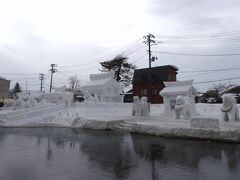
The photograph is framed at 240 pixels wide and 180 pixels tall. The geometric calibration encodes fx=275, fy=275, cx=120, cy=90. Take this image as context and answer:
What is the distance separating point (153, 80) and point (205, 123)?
34258 mm

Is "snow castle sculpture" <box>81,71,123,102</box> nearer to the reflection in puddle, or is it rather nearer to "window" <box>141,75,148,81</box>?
"window" <box>141,75,148,81</box>

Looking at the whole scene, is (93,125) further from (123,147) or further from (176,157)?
(176,157)

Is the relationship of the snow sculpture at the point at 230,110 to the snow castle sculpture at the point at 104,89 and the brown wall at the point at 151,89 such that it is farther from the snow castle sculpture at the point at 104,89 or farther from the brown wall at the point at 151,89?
the brown wall at the point at 151,89

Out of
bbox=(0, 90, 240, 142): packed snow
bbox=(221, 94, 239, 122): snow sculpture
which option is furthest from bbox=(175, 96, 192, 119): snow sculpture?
bbox=(221, 94, 239, 122): snow sculpture

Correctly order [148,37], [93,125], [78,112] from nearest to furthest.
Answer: [93,125] → [78,112] → [148,37]

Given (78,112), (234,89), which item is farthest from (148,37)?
(78,112)

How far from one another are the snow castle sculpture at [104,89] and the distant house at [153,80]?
1267 centimetres

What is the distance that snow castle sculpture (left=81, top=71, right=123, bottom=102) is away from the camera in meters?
32.2

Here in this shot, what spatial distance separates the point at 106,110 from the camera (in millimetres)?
27656

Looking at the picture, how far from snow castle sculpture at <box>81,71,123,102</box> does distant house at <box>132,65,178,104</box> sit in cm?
1267

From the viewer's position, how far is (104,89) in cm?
3219

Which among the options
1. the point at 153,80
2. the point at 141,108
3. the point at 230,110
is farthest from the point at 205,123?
the point at 153,80

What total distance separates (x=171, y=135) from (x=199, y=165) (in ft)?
19.2

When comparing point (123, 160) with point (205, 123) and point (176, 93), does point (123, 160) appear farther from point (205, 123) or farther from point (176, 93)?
point (176, 93)
